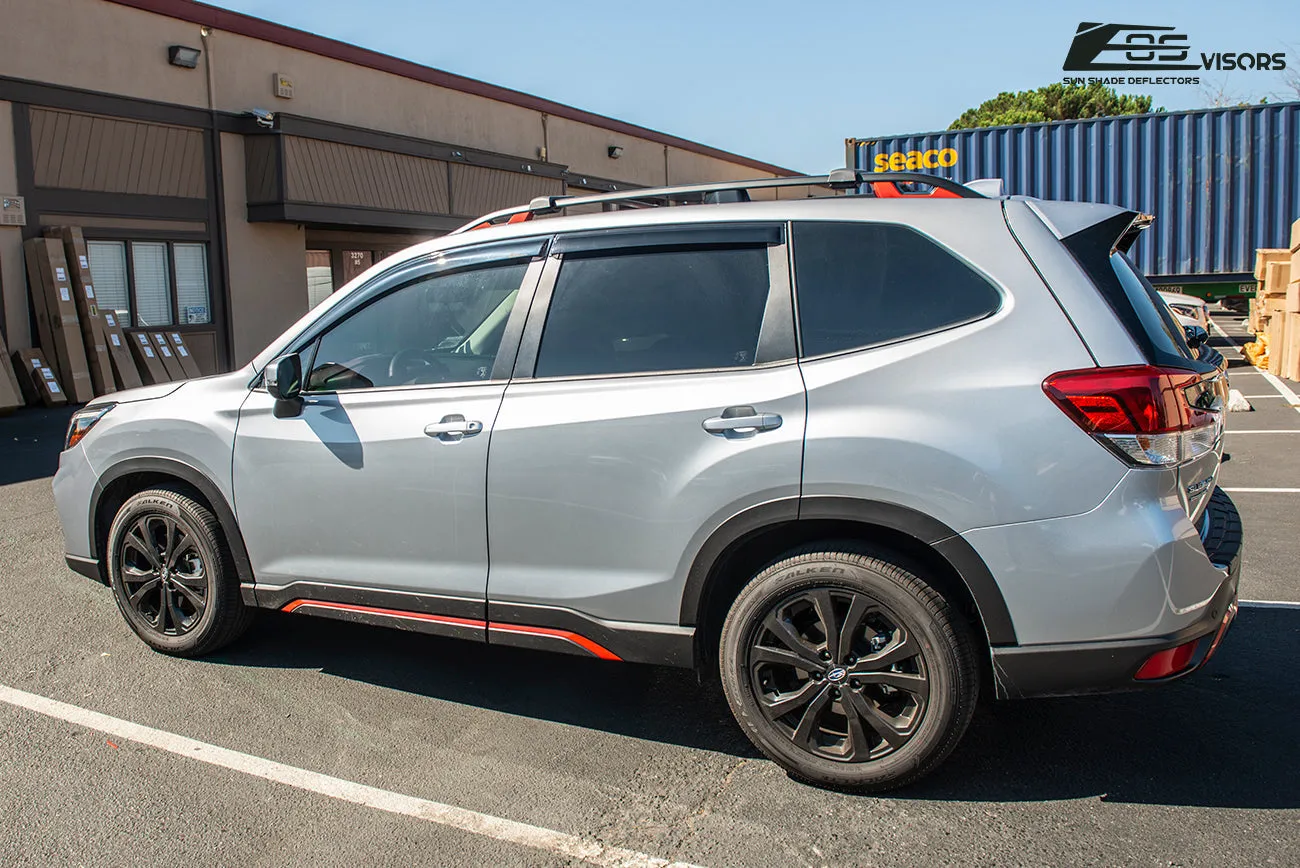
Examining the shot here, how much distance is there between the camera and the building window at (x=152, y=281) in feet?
50.8

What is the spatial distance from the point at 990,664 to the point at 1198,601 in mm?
603

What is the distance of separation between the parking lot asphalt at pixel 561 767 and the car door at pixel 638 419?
1.68 ft

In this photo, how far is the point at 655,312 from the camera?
11.8ft

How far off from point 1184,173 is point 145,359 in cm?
1765

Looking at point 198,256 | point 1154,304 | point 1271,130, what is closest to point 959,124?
point 1271,130

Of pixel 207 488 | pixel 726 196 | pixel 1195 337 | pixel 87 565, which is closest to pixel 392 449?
pixel 207 488

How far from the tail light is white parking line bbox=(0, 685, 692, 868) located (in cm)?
168

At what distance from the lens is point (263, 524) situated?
4180 mm

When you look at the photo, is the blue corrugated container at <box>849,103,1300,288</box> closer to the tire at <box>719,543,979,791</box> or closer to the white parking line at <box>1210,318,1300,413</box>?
the white parking line at <box>1210,318,1300,413</box>

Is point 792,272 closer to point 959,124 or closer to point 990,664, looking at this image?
point 990,664

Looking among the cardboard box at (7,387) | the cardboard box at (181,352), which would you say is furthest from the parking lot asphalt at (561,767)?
the cardboard box at (181,352)

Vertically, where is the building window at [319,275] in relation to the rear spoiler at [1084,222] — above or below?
above

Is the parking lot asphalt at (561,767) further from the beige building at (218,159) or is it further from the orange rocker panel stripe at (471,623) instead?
the beige building at (218,159)

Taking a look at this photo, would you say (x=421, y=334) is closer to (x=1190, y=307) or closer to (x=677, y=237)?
(x=677, y=237)
